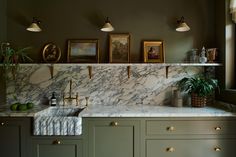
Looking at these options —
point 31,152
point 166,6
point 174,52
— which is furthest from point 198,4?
point 31,152

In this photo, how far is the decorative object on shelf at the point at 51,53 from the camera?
9.95ft

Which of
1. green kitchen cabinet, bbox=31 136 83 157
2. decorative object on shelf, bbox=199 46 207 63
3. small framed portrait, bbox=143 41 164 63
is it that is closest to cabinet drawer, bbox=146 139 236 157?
green kitchen cabinet, bbox=31 136 83 157

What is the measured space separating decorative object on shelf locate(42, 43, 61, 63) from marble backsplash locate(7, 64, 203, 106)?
9 centimetres

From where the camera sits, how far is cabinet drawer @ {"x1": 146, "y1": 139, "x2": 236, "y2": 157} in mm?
2428

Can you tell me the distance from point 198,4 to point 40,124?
252 centimetres

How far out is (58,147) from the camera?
2.40 m

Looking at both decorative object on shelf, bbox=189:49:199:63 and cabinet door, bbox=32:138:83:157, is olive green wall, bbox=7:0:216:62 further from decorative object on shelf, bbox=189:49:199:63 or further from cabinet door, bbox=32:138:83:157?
cabinet door, bbox=32:138:83:157

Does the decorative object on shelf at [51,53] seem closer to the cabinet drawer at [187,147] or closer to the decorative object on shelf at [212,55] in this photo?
the cabinet drawer at [187,147]

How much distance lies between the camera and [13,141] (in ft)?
7.94

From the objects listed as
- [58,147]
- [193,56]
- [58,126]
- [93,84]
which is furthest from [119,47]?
[58,147]

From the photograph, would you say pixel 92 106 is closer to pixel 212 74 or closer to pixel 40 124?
pixel 40 124

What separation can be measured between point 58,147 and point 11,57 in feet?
4.26

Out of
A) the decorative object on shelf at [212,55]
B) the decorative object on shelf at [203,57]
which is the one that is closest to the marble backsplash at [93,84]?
the decorative object on shelf at [203,57]

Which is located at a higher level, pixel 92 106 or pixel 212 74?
pixel 212 74
